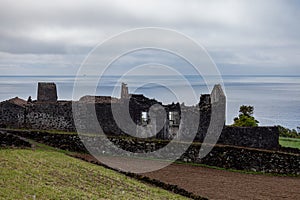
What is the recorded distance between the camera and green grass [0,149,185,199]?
52.7ft

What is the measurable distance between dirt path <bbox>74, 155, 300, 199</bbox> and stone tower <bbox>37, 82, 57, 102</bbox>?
16654 mm

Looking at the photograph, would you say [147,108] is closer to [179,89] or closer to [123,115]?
[123,115]

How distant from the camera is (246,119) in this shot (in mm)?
41844

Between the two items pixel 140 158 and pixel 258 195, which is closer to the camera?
pixel 258 195

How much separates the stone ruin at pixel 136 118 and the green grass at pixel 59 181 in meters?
11.0

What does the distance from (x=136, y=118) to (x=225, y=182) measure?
1126 cm

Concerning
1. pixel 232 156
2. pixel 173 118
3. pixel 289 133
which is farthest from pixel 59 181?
pixel 289 133

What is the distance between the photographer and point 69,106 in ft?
118

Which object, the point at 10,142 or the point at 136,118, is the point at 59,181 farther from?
the point at 136,118

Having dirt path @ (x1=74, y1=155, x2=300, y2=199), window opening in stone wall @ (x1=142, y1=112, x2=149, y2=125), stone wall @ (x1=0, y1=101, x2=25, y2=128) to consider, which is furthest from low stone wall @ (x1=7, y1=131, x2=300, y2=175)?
stone wall @ (x1=0, y1=101, x2=25, y2=128)

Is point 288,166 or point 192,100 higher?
point 192,100

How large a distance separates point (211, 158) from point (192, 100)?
698cm

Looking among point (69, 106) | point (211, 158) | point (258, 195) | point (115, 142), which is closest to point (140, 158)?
point (115, 142)

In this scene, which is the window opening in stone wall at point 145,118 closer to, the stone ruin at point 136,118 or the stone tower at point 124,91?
the stone ruin at point 136,118
